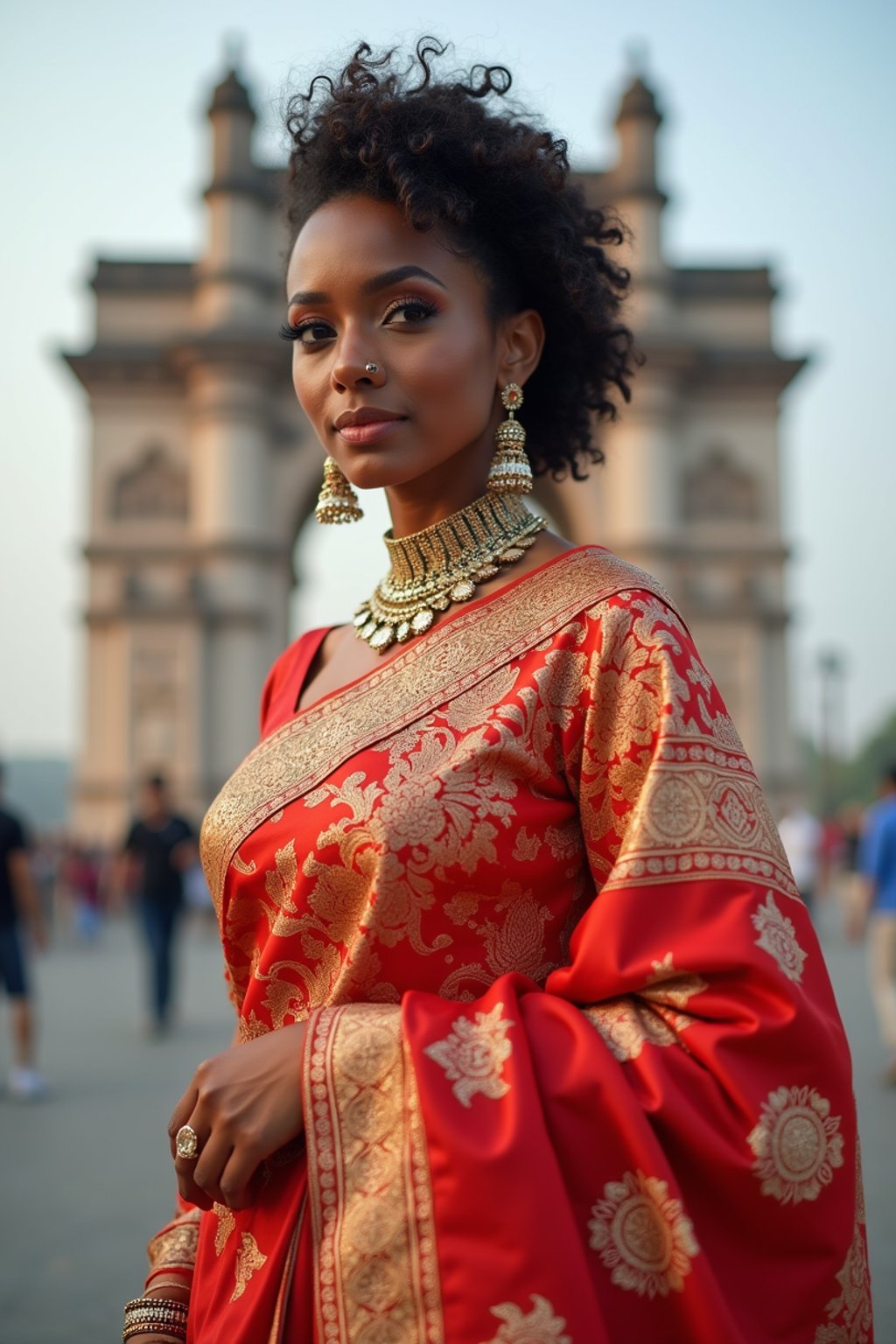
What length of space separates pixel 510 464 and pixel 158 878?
738 centimetres

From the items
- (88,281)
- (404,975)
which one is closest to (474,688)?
(404,975)

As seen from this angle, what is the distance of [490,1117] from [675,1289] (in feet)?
0.73

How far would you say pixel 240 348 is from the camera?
2009 cm

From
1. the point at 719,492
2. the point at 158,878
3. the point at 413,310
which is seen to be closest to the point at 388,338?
the point at 413,310

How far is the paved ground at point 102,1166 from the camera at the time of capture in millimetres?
3494

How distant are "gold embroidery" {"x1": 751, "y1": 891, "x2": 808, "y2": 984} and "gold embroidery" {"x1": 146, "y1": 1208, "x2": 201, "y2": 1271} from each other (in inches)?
31.5

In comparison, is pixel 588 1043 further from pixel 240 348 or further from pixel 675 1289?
pixel 240 348

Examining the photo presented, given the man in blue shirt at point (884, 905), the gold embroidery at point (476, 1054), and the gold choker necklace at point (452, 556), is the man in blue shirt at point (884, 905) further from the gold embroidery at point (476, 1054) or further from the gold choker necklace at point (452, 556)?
the gold embroidery at point (476, 1054)

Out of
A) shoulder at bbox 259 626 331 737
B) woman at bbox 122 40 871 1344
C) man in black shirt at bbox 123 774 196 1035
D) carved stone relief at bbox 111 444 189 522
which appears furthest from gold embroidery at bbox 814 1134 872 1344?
carved stone relief at bbox 111 444 189 522

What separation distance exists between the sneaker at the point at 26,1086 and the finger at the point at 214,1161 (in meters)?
5.31

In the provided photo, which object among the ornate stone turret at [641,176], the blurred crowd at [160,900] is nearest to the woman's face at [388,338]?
the blurred crowd at [160,900]

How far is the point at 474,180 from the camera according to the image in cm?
159

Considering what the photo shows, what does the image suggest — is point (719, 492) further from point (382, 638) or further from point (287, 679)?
point (382, 638)

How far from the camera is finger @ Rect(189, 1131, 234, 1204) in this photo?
4.29 feet
